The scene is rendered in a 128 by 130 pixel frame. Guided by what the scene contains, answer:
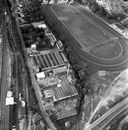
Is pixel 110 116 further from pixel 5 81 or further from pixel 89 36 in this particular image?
pixel 89 36

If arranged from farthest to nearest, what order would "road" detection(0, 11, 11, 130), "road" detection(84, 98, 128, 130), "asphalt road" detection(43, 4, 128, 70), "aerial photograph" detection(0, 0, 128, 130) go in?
"asphalt road" detection(43, 4, 128, 70) < "aerial photograph" detection(0, 0, 128, 130) < "road" detection(84, 98, 128, 130) < "road" detection(0, 11, 11, 130)

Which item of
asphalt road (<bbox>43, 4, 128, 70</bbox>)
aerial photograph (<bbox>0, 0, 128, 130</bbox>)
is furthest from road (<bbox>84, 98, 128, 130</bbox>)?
asphalt road (<bbox>43, 4, 128, 70</bbox>)

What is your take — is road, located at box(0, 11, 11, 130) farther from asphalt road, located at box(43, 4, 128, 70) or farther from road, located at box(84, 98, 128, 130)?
asphalt road, located at box(43, 4, 128, 70)

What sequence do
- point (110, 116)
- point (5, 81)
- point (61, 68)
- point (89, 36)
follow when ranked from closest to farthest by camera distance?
point (110, 116) → point (5, 81) → point (61, 68) → point (89, 36)

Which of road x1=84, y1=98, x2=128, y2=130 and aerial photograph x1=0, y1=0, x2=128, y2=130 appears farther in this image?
aerial photograph x1=0, y1=0, x2=128, y2=130

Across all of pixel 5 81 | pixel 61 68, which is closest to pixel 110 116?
pixel 61 68

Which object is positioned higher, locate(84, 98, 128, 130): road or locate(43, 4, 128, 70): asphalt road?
locate(43, 4, 128, 70): asphalt road

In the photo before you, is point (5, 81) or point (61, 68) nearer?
point (5, 81)

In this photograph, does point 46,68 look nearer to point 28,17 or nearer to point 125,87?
point 125,87
